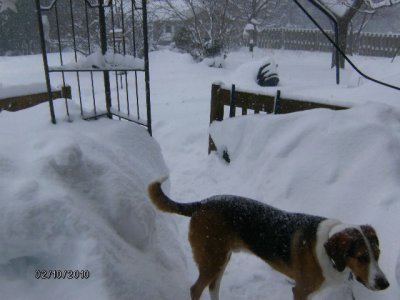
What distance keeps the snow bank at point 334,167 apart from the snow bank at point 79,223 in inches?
59.1

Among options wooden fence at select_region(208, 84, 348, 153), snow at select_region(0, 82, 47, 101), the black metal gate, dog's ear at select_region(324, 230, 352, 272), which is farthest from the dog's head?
snow at select_region(0, 82, 47, 101)

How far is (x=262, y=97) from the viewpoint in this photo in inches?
219

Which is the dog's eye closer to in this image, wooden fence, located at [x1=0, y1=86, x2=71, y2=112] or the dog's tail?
the dog's tail

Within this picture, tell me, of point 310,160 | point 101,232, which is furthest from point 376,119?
point 101,232

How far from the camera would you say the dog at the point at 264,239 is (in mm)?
2428

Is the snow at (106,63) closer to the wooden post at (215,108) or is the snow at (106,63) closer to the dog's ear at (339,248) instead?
the wooden post at (215,108)

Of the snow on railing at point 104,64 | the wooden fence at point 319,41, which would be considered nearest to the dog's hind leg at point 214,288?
the snow on railing at point 104,64

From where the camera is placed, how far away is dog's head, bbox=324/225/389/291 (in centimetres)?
221

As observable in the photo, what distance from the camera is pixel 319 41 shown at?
24.4 meters

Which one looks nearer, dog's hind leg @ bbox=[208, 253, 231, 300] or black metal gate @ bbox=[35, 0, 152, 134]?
dog's hind leg @ bbox=[208, 253, 231, 300]

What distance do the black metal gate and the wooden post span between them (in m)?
1.22

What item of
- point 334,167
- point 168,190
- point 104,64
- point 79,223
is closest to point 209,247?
point 79,223

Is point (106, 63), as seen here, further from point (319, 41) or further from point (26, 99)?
point (319, 41)

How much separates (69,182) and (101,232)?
498mm
